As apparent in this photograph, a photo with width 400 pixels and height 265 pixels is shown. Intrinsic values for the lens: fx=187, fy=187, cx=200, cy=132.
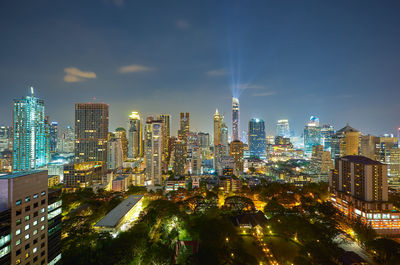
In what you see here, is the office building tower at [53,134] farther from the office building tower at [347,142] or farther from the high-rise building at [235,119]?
the office building tower at [347,142]

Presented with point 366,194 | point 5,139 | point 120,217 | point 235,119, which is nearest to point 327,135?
point 235,119

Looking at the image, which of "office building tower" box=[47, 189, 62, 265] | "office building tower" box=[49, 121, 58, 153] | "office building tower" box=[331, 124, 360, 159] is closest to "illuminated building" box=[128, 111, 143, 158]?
"office building tower" box=[49, 121, 58, 153]

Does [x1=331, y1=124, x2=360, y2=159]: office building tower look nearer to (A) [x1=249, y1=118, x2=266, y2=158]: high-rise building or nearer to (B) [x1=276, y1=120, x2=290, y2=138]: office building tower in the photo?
(A) [x1=249, y1=118, x2=266, y2=158]: high-rise building

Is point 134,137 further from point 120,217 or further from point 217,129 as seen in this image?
point 120,217

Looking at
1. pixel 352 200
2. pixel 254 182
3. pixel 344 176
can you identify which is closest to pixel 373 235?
pixel 352 200

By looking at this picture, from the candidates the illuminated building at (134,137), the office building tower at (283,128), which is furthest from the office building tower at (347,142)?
the office building tower at (283,128)

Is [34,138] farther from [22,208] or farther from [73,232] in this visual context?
[22,208]
